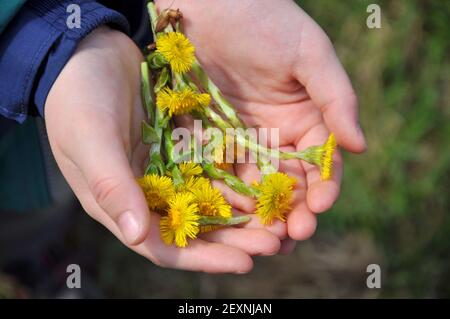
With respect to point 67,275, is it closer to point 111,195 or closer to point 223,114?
point 223,114

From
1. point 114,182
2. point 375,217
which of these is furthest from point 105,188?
point 375,217

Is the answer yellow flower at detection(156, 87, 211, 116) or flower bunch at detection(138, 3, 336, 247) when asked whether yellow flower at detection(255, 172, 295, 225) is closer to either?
flower bunch at detection(138, 3, 336, 247)

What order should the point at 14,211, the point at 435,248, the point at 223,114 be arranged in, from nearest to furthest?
the point at 223,114 < the point at 14,211 < the point at 435,248

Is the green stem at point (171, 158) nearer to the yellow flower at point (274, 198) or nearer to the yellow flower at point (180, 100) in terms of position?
the yellow flower at point (180, 100)

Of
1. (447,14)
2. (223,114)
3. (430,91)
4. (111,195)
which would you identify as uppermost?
(447,14)

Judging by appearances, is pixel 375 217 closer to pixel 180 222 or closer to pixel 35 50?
pixel 180 222
